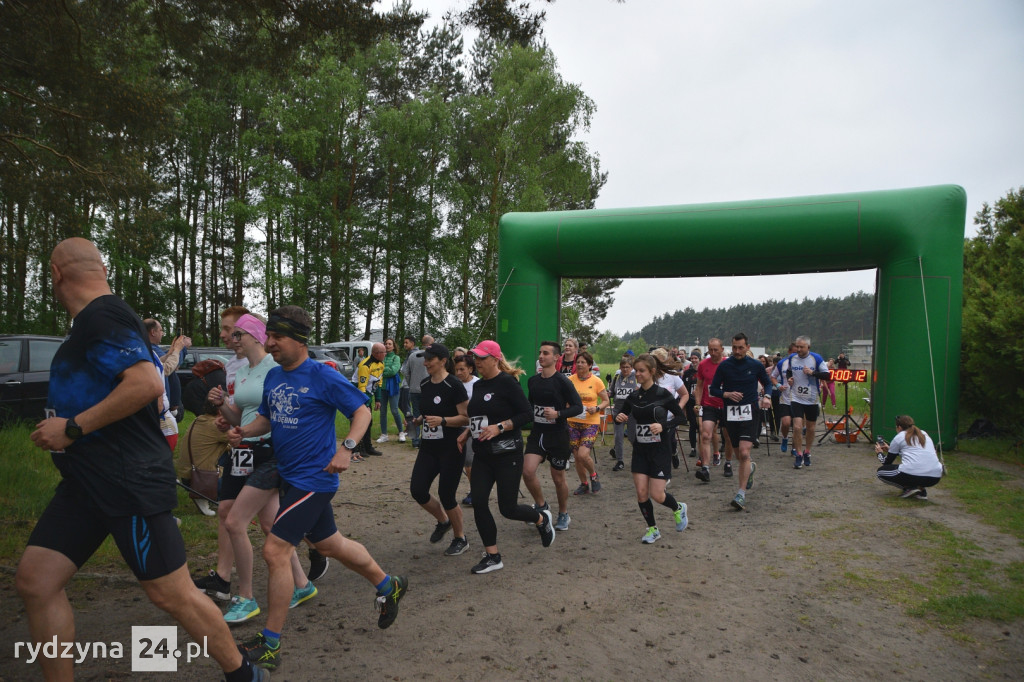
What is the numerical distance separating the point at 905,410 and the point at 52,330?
2191 cm

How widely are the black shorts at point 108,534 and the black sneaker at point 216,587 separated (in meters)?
2.07

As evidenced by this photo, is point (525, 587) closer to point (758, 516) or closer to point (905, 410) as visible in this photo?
point (758, 516)

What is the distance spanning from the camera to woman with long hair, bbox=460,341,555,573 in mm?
5477

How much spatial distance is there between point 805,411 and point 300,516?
380 inches

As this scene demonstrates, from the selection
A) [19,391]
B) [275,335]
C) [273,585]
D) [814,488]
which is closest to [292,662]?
[273,585]

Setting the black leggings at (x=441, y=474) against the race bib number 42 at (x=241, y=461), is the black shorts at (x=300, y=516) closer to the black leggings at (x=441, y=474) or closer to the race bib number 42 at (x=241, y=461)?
the race bib number 42 at (x=241, y=461)

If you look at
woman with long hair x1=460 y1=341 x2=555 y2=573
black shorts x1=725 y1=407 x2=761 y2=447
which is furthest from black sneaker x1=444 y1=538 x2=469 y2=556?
black shorts x1=725 y1=407 x2=761 y2=447

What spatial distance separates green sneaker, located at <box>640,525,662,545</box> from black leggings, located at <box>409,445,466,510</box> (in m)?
1.92

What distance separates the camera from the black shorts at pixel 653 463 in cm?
638

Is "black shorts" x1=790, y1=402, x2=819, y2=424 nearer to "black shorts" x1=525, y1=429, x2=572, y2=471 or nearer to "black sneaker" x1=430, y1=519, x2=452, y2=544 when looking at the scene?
"black shorts" x1=525, y1=429, x2=572, y2=471

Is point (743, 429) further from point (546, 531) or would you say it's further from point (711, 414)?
point (546, 531)

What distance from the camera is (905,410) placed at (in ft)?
36.1

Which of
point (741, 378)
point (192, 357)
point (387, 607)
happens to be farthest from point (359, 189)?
point (387, 607)

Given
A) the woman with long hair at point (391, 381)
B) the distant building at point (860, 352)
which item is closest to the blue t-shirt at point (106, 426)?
the woman with long hair at point (391, 381)
